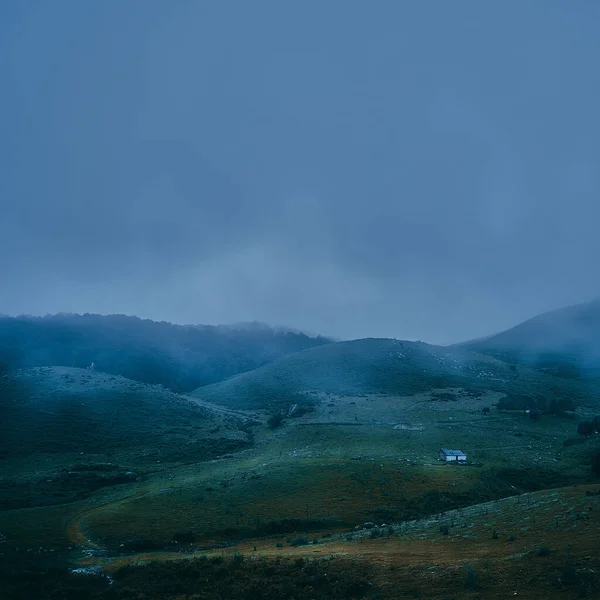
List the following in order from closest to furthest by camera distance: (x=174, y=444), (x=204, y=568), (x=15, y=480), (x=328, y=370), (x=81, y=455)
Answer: (x=204, y=568) < (x=15, y=480) < (x=81, y=455) < (x=174, y=444) < (x=328, y=370)

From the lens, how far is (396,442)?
229ft

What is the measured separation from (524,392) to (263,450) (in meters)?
79.7

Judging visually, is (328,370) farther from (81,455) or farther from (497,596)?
(497,596)

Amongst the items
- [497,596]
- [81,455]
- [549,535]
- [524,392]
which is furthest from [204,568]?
[524,392]

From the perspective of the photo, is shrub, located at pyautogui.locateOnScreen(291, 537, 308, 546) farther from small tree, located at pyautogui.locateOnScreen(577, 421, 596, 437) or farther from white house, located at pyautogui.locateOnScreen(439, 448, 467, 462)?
small tree, located at pyautogui.locateOnScreen(577, 421, 596, 437)

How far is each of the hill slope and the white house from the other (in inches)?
1478

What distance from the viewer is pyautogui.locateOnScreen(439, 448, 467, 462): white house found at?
2307 inches

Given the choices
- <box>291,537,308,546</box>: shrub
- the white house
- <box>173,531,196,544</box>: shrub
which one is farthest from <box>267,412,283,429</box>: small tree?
<box>291,537,308,546</box>: shrub

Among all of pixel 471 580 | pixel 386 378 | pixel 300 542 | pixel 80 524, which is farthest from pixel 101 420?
pixel 471 580

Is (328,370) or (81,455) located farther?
(328,370)

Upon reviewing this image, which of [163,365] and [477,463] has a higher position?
[163,365]

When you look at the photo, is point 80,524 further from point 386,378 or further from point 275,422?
point 386,378

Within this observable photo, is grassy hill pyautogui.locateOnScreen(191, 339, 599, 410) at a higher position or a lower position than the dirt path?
higher

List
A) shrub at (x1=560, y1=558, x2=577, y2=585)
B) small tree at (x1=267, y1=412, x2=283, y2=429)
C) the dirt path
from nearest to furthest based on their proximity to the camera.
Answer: shrub at (x1=560, y1=558, x2=577, y2=585) < the dirt path < small tree at (x1=267, y1=412, x2=283, y2=429)
